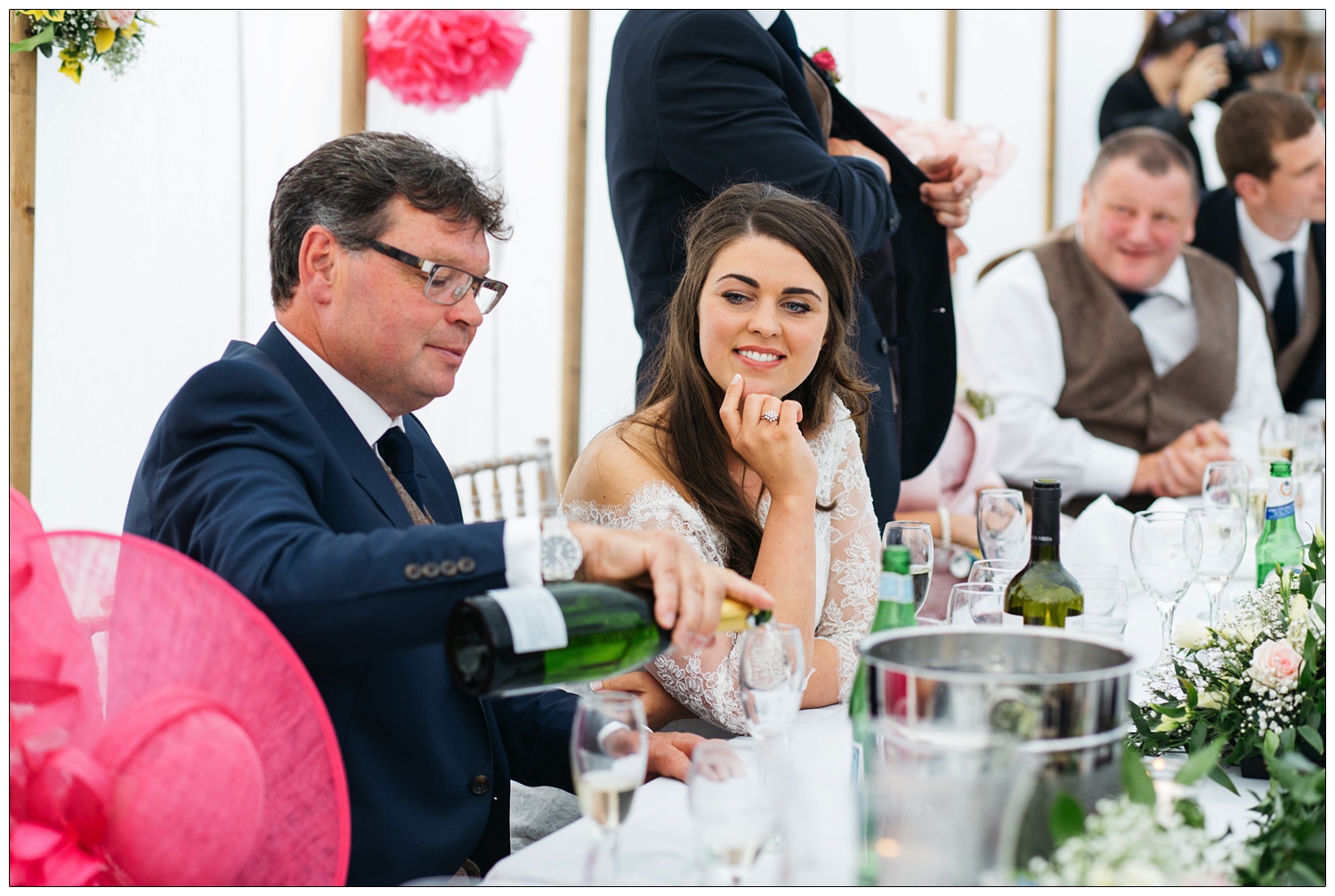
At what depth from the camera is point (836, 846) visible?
78cm

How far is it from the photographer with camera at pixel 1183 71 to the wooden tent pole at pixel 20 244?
4.43 m

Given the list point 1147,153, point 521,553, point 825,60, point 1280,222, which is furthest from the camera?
point 1280,222

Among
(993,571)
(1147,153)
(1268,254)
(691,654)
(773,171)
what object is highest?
(1147,153)

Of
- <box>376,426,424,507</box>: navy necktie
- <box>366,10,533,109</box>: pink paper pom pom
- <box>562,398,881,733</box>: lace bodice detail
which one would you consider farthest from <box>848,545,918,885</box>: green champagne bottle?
<box>366,10,533,109</box>: pink paper pom pom

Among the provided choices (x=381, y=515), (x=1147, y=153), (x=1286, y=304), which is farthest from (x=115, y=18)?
(x=1286, y=304)

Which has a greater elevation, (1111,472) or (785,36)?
(785,36)

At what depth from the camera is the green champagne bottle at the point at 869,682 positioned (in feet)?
2.56

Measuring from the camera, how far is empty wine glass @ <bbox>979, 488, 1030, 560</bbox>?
1.88m

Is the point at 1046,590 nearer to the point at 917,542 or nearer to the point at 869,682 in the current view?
the point at 917,542

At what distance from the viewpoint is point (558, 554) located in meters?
1.02

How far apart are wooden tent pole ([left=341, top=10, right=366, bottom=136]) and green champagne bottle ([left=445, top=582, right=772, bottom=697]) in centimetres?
271

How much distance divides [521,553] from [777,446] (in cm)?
70

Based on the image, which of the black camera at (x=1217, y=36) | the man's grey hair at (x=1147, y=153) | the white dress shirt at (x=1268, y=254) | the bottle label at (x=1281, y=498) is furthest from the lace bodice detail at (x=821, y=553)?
the black camera at (x=1217, y=36)

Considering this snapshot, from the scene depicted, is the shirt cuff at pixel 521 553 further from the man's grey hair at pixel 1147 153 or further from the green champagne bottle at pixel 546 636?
the man's grey hair at pixel 1147 153
